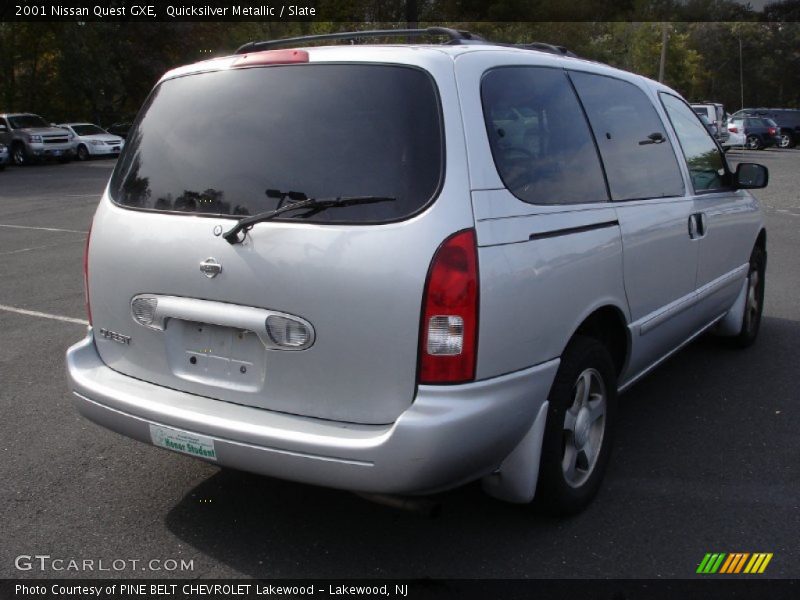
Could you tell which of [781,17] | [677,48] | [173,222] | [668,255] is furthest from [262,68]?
[781,17]

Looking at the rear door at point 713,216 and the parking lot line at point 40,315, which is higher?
the rear door at point 713,216

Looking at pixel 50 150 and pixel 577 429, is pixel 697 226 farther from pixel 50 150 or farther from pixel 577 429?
pixel 50 150

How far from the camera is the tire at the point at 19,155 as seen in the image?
29672 millimetres

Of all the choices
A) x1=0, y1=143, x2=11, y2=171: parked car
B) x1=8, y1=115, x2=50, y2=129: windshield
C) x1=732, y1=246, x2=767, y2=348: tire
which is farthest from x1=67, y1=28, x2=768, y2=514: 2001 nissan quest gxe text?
x1=8, y1=115, x2=50, y2=129: windshield

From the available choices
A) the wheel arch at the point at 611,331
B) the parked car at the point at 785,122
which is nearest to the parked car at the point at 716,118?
the parked car at the point at 785,122

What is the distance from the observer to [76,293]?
319 inches

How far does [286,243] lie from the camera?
2969 millimetres

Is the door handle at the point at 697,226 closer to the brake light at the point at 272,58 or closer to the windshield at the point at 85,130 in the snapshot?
the brake light at the point at 272,58

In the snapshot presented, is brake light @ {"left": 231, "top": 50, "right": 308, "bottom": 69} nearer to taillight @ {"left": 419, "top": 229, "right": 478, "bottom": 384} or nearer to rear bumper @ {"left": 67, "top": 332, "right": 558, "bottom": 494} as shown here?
taillight @ {"left": 419, "top": 229, "right": 478, "bottom": 384}

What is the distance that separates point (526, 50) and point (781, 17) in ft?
242

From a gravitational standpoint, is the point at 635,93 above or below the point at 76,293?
above

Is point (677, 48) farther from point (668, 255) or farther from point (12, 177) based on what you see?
point (668, 255)

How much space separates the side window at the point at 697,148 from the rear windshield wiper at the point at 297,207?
2517mm

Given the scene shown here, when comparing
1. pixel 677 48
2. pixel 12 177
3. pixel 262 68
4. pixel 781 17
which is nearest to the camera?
pixel 262 68
